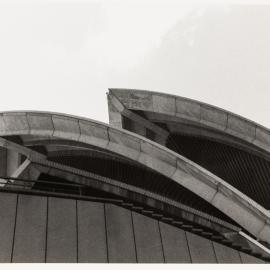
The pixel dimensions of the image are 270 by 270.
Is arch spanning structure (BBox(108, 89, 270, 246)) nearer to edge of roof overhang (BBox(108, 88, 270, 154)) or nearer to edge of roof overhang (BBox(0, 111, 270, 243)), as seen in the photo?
edge of roof overhang (BBox(108, 88, 270, 154))

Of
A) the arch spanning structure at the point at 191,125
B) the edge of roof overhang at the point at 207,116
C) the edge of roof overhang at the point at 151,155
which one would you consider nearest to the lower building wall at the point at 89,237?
the edge of roof overhang at the point at 151,155

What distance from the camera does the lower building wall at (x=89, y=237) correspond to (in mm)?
10094

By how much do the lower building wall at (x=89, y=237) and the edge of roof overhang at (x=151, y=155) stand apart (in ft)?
4.62

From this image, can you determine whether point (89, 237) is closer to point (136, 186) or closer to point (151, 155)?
point (151, 155)

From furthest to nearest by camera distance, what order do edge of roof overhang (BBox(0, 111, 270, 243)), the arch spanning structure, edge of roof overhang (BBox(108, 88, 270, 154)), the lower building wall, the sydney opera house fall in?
1. the arch spanning structure
2. edge of roof overhang (BBox(108, 88, 270, 154))
3. edge of roof overhang (BBox(0, 111, 270, 243))
4. the sydney opera house
5. the lower building wall

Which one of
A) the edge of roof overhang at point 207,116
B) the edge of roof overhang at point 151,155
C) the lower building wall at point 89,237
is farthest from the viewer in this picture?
the edge of roof overhang at point 207,116

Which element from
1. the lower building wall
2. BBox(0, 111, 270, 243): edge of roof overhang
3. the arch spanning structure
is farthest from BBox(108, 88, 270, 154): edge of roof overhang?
the lower building wall

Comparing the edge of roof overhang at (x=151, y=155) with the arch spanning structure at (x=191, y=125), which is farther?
the arch spanning structure at (x=191, y=125)

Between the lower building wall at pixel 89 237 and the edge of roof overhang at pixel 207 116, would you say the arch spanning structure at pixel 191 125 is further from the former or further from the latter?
the lower building wall at pixel 89 237

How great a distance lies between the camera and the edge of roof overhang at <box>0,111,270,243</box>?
12.0m

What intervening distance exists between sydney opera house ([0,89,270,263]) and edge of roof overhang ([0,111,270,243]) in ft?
0.14

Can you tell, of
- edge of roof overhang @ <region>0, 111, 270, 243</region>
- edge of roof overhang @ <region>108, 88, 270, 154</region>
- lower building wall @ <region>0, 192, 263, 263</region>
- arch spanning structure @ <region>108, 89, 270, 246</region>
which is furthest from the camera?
arch spanning structure @ <region>108, 89, 270, 246</region>

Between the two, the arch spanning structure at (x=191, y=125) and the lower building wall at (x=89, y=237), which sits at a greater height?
the arch spanning structure at (x=191, y=125)

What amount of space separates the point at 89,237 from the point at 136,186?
6809mm
